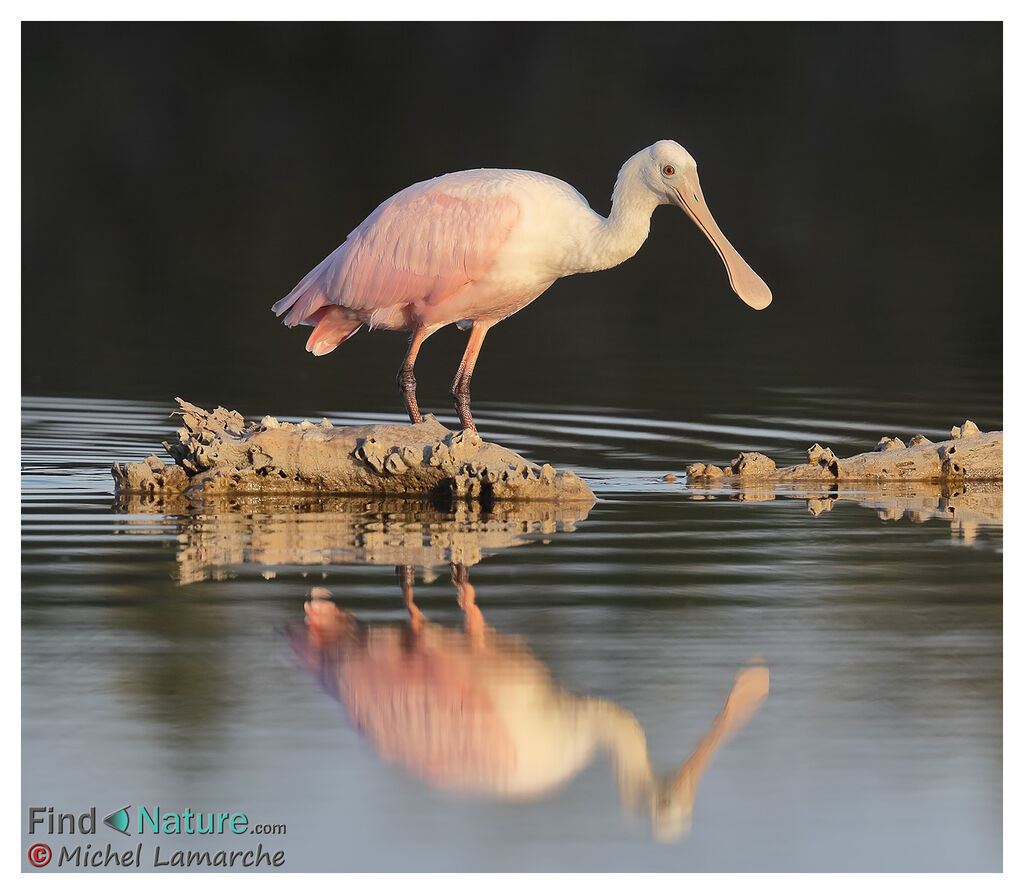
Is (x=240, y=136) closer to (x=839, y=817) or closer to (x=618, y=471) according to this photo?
(x=618, y=471)

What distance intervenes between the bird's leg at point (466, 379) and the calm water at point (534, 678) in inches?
67.2

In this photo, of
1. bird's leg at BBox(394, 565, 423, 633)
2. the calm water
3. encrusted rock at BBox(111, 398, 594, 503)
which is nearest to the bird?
encrusted rock at BBox(111, 398, 594, 503)

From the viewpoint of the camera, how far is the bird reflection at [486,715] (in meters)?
5.79

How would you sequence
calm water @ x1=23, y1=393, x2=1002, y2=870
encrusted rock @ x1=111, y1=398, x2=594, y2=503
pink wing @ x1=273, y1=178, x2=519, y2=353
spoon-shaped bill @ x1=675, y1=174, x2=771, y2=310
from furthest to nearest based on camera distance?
spoon-shaped bill @ x1=675, y1=174, x2=771, y2=310 < pink wing @ x1=273, y1=178, x2=519, y2=353 < encrusted rock @ x1=111, y1=398, x2=594, y2=503 < calm water @ x1=23, y1=393, x2=1002, y2=870

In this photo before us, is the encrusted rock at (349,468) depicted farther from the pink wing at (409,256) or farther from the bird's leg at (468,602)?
the bird's leg at (468,602)

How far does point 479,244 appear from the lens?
1137 cm

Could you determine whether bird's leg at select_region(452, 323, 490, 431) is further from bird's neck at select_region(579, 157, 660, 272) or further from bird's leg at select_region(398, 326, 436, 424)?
bird's neck at select_region(579, 157, 660, 272)

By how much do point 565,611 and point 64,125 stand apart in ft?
91.4

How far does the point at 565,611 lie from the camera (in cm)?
755

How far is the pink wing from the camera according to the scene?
11398mm

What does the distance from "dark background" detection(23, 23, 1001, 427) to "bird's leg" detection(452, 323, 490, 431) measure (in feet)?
6.59

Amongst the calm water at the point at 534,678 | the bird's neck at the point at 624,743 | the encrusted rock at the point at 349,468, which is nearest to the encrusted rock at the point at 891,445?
the calm water at the point at 534,678

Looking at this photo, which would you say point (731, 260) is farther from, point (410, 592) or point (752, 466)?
point (410, 592)

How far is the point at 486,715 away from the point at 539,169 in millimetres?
24610
